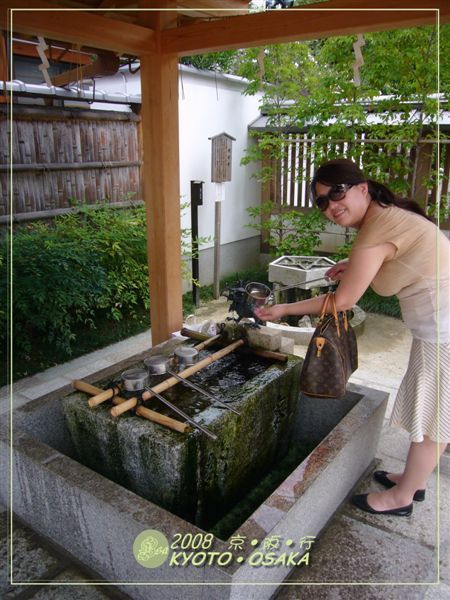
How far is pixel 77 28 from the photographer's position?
10.4ft

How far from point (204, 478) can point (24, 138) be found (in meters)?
4.75

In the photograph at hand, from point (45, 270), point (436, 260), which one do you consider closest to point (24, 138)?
point (45, 270)

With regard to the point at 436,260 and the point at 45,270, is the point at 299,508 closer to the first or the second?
the point at 436,260

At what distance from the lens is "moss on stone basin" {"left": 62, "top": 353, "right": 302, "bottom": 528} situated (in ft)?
8.29

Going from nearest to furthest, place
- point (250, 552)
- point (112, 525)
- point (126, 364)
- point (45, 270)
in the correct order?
point (250, 552), point (112, 525), point (126, 364), point (45, 270)

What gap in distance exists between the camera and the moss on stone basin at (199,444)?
2527 mm

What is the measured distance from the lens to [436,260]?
2.38 m

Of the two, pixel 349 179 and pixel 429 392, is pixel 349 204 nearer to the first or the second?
pixel 349 179

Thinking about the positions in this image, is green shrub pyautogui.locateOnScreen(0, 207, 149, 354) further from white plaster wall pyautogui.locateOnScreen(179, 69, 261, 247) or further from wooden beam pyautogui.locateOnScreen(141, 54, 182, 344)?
white plaster wall pyautogui.locateOnScreen(179, 69, 261, 247)

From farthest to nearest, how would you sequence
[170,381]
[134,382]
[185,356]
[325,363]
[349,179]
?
1. [185,356]
2. [170,381]
3. [134,382]
4. [325,363]
5. [349,179]

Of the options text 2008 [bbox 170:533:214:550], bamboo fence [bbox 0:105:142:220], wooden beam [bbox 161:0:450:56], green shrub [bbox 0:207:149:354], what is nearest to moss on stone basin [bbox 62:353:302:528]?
text 2008 [bbox 170:533:214:550]

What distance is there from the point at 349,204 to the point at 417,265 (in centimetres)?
46

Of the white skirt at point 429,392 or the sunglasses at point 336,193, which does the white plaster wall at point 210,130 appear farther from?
the white skirt at point 429,392

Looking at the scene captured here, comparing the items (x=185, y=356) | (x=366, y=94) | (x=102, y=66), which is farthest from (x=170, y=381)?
(x=366, y=94)
